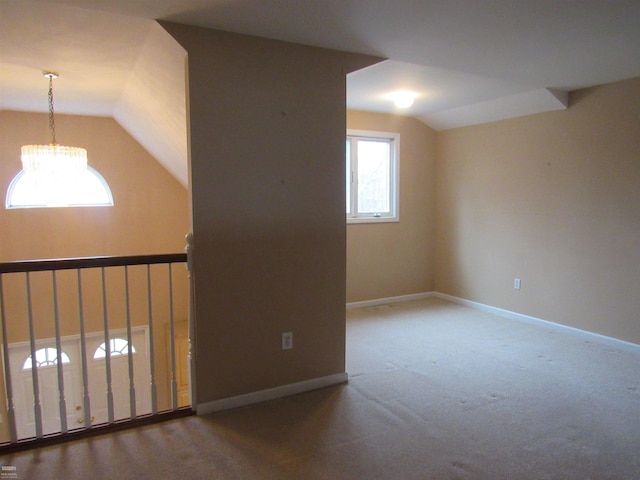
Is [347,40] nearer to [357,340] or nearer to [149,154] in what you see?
[357,340]

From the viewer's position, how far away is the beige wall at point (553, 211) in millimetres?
3559

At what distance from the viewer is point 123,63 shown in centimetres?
301

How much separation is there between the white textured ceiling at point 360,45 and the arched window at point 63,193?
0.93 metres

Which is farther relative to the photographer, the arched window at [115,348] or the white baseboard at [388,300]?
the arched window at [115,348]

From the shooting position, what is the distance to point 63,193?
192 inches

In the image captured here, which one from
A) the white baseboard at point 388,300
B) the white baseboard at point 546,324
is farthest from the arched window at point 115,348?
the white baseboard at point 546,324

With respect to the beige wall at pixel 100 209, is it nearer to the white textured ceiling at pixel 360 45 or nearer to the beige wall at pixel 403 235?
the white textured ceiling at pixel 360 45

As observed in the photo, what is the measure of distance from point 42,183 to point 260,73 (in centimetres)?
245

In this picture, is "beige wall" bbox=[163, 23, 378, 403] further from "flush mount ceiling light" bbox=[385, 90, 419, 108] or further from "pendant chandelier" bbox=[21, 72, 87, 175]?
"pendant chandelier" bbox=[21, 72, 87, 175]

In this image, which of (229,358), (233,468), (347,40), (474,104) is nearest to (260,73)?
(347,40)

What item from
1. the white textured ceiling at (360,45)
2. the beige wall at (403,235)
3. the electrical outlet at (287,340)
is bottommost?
the electrical outlet at (287,340)

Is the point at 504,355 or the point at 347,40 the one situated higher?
the point at 347,40

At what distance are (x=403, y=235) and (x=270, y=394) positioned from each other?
118 inches

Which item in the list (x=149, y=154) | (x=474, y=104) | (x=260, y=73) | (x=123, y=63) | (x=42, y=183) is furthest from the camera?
(x=149, y=154)
